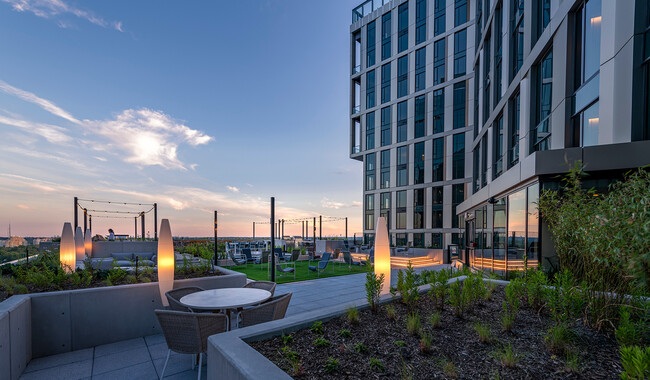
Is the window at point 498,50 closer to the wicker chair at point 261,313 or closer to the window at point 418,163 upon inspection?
the window at point 418,163

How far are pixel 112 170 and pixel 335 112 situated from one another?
2571 centimetres

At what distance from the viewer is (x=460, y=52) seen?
2477 centimetres

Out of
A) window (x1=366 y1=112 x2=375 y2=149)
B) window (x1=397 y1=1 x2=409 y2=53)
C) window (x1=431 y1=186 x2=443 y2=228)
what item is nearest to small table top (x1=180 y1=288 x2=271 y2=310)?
window (x1=431 y1=186 x2=443 y2=228)

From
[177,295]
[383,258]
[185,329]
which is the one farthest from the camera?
[383,258]

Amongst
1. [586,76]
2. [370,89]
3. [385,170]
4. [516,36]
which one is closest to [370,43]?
[370,89]

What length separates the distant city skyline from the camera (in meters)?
9.48

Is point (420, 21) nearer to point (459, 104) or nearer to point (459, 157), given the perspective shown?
point (459, 104)

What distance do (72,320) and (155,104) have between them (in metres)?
11.5

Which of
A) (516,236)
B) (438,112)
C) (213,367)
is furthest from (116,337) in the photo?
(438,112)

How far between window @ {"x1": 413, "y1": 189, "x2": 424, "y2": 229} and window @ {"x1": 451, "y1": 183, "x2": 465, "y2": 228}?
2780 millimetres

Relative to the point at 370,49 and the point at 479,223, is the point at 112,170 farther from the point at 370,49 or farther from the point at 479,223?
the point at 370,49

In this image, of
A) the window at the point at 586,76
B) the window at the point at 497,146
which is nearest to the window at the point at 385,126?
the window at the point at 497,146

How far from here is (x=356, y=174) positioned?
41.4 metres

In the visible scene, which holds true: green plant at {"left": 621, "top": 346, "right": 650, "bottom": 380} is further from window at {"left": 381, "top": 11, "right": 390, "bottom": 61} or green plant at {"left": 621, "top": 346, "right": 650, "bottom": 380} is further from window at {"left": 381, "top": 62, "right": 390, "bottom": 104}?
window at {"left": 381, "top": 11, "right": 390, "bottom": 61}
